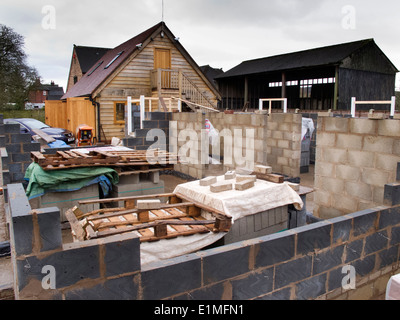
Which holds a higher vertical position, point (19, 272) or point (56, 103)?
point (56, 103)

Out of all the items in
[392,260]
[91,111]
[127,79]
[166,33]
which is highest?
[166,33]

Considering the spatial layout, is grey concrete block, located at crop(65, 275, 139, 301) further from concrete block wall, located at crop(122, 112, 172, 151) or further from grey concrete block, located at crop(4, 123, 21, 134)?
concrete block wall, located at crop(122, 112, 172, 151)

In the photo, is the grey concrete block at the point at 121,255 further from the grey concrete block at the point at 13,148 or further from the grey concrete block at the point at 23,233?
the grey concrete block at the point at 13,148

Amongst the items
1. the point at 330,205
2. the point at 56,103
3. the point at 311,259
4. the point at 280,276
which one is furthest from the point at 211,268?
the point at 56,103

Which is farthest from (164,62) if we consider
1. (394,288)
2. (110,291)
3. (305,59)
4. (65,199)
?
(394,288)

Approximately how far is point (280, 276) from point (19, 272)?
272 centimetres

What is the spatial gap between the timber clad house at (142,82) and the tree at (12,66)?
17683 millimetres

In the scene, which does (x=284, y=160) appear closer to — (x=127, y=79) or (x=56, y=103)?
(x=127, y=79)

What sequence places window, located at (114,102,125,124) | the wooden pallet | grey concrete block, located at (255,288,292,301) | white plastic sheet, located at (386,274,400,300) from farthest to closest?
1. window, located at (114,102,125,124)
2. the wooden pallet
3. grey concrete block, located at (255,288,292,301)
4. white plastic sheet, located at (386,274,400,300)

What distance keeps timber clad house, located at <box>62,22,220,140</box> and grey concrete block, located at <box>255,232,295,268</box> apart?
14942 mm

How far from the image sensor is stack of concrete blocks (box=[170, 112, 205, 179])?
11.6 meters

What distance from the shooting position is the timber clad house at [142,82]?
1907 cm

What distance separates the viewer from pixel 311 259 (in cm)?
440
